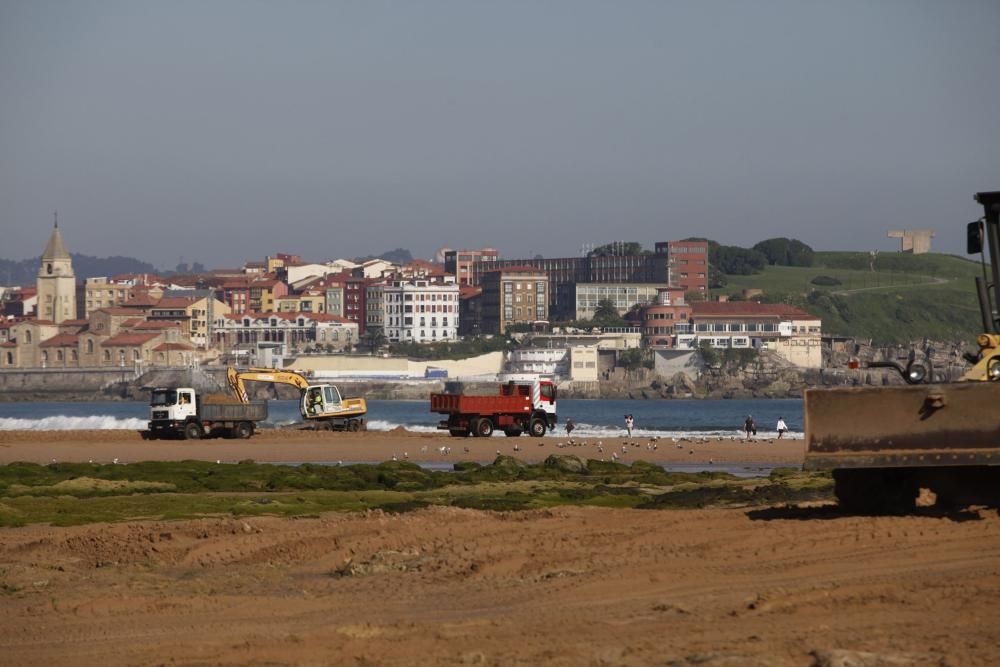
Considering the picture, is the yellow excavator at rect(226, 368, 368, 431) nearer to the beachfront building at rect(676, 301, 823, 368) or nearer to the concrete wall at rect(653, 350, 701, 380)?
the concrete wall at rect(653, 350, 701, 380)

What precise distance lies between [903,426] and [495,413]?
41790 millimetres

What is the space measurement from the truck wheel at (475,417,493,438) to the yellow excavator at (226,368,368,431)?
22.7 ft

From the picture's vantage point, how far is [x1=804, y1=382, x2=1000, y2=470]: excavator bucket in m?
15.7

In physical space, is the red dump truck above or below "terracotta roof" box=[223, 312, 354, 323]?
below

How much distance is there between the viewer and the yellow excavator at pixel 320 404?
62.1 m

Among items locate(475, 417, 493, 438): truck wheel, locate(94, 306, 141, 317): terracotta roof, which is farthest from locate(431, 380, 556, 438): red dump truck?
locate(94, 306, 141, 317): terracotta roof

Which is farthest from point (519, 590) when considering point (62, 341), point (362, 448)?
point (62, 341)

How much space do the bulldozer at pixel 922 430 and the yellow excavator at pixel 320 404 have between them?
45.9 meters

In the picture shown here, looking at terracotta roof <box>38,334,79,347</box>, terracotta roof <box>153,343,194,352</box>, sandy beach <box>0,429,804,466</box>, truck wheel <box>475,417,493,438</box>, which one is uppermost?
terracotta roof <box>38,334,79,347</box>

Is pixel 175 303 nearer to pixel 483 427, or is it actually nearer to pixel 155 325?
pixel 155 325

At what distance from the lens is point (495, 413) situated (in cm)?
5756

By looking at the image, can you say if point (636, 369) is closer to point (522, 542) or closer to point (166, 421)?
point (166, 421)

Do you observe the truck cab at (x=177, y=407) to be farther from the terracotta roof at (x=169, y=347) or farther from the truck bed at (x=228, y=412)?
the terracotta roof at (x=169, y=347)

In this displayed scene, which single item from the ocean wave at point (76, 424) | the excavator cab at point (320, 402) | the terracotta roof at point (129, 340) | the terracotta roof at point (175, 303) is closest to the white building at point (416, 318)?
the terracotta roof at point (175, 303)
